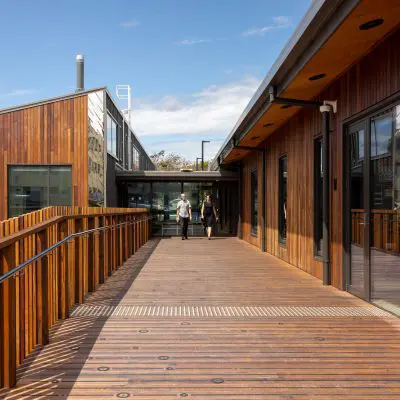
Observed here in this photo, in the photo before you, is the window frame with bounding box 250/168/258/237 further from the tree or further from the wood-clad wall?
the tree

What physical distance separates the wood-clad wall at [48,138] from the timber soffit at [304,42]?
→ 8.38m

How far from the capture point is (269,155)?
12797 mm

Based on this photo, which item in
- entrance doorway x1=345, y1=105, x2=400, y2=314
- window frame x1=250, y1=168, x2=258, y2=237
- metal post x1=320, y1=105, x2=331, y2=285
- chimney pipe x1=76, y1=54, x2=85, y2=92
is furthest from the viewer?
chimney pipe x1=76, y1=54, x2=85, y2=92

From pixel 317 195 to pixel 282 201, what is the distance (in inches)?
115

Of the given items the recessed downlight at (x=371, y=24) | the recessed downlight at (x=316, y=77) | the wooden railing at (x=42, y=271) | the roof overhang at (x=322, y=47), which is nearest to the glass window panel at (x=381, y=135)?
the roof overhang at (x=322, y=47)

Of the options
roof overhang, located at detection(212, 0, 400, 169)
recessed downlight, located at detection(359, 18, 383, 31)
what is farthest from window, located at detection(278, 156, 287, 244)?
recessed downlight, located at detection(359, 18, 383, 31)

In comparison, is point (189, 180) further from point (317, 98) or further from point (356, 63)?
point (356, 63)

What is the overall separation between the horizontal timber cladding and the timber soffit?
690 mm

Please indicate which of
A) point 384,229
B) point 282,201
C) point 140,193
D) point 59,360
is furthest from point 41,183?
point 59,360

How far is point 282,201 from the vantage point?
1131cm

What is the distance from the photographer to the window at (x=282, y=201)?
1095 centimetres

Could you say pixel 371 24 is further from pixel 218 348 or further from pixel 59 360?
pixel 59 360

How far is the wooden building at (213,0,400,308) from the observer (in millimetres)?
5184

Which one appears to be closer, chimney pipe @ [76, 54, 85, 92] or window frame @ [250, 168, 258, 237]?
window frame @ [250, 168, 258, 237]
